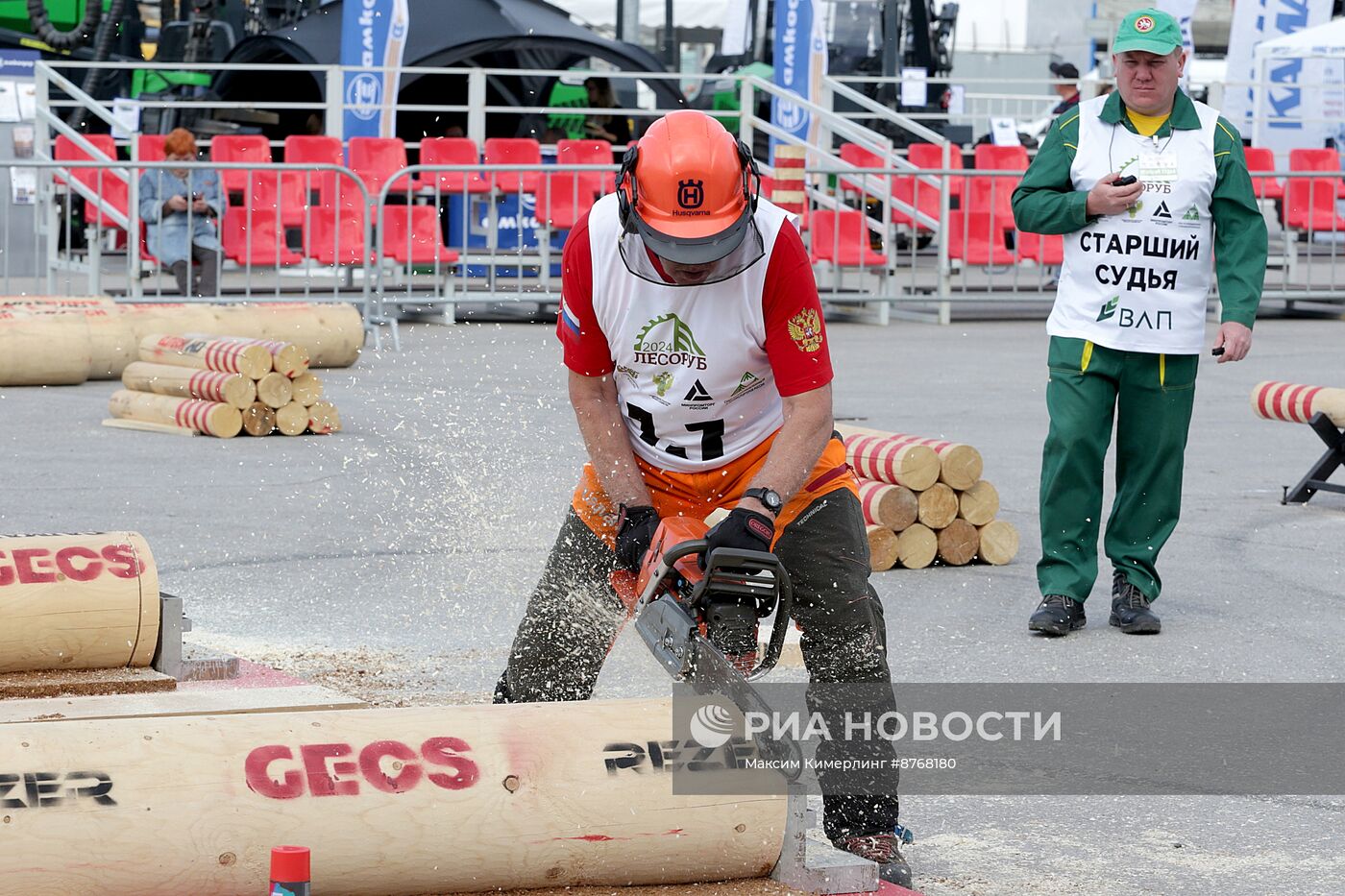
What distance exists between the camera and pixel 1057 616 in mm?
6531

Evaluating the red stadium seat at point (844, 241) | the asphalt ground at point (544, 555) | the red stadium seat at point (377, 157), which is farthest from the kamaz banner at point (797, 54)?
the asphalt ground at point (544, 555)

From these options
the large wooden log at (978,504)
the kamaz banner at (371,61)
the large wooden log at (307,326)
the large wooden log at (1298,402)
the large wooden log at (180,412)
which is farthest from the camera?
the kamaz banner at (371,61)

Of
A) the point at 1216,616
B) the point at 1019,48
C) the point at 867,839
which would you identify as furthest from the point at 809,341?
the point at 1019,48

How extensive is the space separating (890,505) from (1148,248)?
59.1 inches

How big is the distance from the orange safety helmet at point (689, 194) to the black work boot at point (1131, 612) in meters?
3.16

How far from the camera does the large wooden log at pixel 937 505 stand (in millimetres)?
7527

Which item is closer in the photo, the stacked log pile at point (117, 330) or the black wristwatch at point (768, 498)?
the black wristwatch at point (768, 498)

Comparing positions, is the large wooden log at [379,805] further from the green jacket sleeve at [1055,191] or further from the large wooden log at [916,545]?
the large wooden log at [916,545]

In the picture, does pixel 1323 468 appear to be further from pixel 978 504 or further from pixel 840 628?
pixel 840 628

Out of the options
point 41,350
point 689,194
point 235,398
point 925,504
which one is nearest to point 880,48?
point 41,350

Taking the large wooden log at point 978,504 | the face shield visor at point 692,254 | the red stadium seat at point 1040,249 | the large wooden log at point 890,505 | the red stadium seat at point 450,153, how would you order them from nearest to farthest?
the face shield visor at point 692,254 < the large wooden log at point 890,505 < the large wooden log at point 978,504 < the red stadium seat at point 450,153 < the red stadium seat at point 1040,249

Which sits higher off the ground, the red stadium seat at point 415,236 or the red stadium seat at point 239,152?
the red stadium seat at point 239,152

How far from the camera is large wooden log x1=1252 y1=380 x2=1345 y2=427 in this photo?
354 inches

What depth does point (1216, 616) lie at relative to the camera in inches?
272
